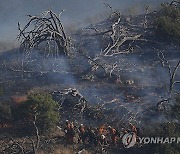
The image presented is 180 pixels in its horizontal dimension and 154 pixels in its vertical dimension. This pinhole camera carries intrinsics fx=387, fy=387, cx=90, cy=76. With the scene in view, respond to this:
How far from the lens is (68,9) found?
48156mm

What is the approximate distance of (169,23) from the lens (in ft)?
90.9

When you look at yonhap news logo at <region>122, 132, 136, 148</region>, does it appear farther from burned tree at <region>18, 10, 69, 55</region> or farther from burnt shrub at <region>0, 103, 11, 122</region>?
burned tree at <region>18, 10, 69, 55</region>

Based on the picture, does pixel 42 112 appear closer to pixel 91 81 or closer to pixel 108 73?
pixel 91 81

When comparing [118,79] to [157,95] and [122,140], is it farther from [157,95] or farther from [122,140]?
[122,140]

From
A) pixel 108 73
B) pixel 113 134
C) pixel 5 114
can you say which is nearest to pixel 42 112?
pixel 5 114

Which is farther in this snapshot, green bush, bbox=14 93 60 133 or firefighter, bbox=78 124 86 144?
green bush, bbox=14 93 60 133

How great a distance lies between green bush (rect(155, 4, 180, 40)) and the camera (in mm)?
27516

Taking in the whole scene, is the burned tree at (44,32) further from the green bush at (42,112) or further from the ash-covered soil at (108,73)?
the green bush at (42,112)

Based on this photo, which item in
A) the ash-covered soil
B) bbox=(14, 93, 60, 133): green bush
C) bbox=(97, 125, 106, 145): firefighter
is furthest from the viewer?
the ash-covered soil

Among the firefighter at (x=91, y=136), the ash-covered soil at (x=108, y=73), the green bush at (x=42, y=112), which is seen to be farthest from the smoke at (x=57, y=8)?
the firefighter at (x=91, y=136)

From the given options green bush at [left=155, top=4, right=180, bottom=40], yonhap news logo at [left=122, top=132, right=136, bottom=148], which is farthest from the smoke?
yonhap news logo at [left=122, top=132, right=136, bottom=148]

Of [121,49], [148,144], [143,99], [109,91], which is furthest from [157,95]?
[121,49]

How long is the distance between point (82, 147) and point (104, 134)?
1256 millimetres

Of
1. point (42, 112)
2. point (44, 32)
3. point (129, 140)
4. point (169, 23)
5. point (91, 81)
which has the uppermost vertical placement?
point (44, 32)
